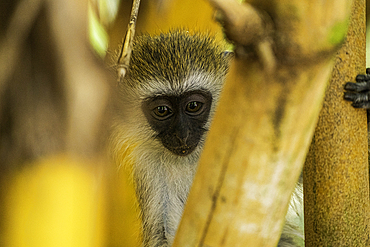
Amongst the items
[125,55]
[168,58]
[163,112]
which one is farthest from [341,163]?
[168,58]

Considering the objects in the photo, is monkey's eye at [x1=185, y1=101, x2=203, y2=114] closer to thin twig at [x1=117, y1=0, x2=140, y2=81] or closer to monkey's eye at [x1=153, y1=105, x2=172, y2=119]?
monkey's eye at [x1=153, y1=105, x2=172, y2=119]

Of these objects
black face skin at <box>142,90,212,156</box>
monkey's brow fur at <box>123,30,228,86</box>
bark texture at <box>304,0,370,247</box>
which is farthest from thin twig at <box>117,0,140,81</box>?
monkey's brow fur at <box>123,30,228,86</box>

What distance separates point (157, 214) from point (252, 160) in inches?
47.1

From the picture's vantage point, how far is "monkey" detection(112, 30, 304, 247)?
1500 mm

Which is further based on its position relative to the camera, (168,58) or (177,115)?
(168,58)

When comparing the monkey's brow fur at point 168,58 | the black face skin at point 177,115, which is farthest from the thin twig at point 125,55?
the monkey's brow fur at point 168,58

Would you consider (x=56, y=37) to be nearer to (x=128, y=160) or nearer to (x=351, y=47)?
(x=351, y=47)

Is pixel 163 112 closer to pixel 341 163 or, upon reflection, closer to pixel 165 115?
pixel 165 115

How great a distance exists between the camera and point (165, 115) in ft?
4.99

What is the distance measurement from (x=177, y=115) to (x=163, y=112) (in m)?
0.09

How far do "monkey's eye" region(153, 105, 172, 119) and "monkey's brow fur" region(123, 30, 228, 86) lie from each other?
14cm

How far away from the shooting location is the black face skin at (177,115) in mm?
1429

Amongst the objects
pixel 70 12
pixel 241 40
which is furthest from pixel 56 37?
pixel 241 40

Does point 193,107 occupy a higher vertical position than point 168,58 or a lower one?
lower
